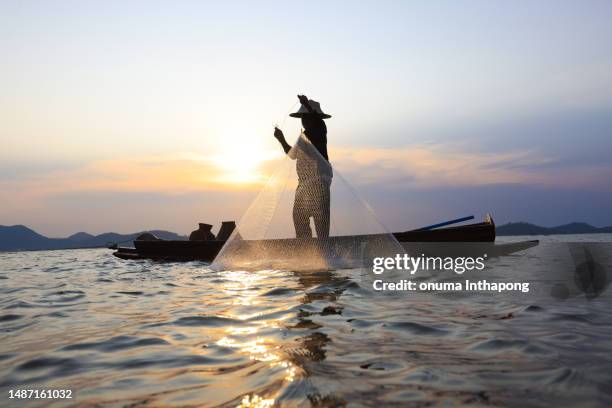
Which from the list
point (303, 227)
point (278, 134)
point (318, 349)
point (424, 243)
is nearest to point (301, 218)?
point (303, 227)

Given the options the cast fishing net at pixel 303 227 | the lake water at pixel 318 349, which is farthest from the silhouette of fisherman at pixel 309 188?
the lake water at pixel 318 349

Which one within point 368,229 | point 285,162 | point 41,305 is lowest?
point 41,305

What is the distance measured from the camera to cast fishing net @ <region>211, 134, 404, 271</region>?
8695 mm

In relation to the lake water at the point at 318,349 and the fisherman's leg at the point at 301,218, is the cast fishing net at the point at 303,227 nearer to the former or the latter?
the fisherman's leg at the point at 301,218

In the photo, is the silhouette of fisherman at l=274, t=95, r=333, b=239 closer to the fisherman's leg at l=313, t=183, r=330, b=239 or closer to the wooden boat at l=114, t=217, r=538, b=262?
the fisherman's leg at l=313, t=183, r=330, b=239

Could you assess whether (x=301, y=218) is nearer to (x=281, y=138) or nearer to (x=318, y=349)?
(x=281, y=138)

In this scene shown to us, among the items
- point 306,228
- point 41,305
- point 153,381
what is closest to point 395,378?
point 153,381

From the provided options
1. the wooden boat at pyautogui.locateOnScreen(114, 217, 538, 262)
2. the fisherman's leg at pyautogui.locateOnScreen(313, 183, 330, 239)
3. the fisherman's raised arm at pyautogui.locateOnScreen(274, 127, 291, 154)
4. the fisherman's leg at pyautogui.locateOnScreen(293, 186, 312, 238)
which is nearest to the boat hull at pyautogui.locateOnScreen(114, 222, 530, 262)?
the wooden boat at pyautogui.locateOnScreen(114, 217, 538, 262)

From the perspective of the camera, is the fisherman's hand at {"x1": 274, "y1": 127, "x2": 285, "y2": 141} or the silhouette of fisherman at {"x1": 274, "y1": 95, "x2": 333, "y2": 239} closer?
the silhouette of fisherman at {"x1": 274, "y1": 95, "x2": 333, "y2": 239}

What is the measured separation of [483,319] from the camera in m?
4.36

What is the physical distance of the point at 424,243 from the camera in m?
10.9

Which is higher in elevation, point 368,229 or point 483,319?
point 368,229

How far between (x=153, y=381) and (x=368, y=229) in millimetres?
6217

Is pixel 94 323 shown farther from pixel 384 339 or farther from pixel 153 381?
pixel 384 339
